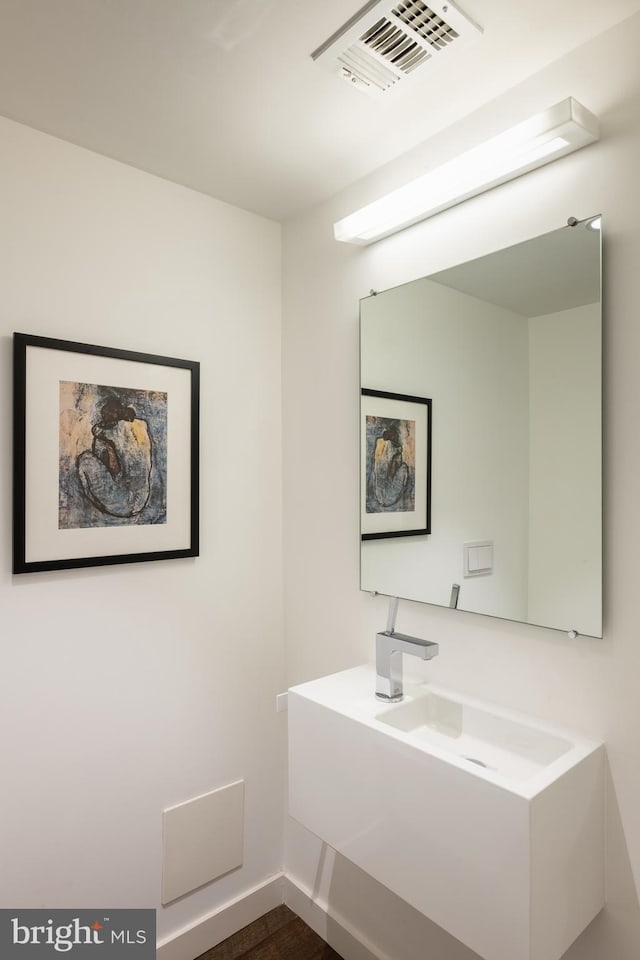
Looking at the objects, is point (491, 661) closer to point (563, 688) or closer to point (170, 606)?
point (563, 688)

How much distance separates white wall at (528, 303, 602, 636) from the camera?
128 cm

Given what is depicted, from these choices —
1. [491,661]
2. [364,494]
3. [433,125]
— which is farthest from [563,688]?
[433,125]

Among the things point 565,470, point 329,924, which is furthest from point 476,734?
point 329,924

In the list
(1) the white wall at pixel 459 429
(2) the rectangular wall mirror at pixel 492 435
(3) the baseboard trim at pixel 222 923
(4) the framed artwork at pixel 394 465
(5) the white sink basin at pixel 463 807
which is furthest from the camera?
(3) the baseboard trim at pixel 222 923

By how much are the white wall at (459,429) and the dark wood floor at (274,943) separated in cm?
118

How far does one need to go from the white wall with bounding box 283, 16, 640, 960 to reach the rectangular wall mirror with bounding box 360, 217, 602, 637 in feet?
0.15

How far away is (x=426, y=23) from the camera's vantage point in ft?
4.03

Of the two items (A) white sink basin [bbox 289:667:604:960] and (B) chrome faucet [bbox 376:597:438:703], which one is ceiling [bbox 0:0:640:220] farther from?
(A) white sink basin [bbox 289:667:604:960]

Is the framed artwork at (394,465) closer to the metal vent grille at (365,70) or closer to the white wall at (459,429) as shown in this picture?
the white wall at (459,429)

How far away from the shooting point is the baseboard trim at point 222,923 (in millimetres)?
1787

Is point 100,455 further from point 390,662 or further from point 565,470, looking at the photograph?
point 565,470

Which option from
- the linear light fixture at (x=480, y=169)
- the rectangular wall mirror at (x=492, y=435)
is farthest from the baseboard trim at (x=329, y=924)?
the linear light fixture at (x=480, y=169)

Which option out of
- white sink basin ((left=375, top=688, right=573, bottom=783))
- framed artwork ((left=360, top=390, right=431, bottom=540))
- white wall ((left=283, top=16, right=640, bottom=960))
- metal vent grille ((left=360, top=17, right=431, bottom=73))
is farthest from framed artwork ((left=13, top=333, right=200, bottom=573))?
metal vent grille ((left=360, top=17, right=431, bottom=73))

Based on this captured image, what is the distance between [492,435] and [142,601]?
1.13 m
